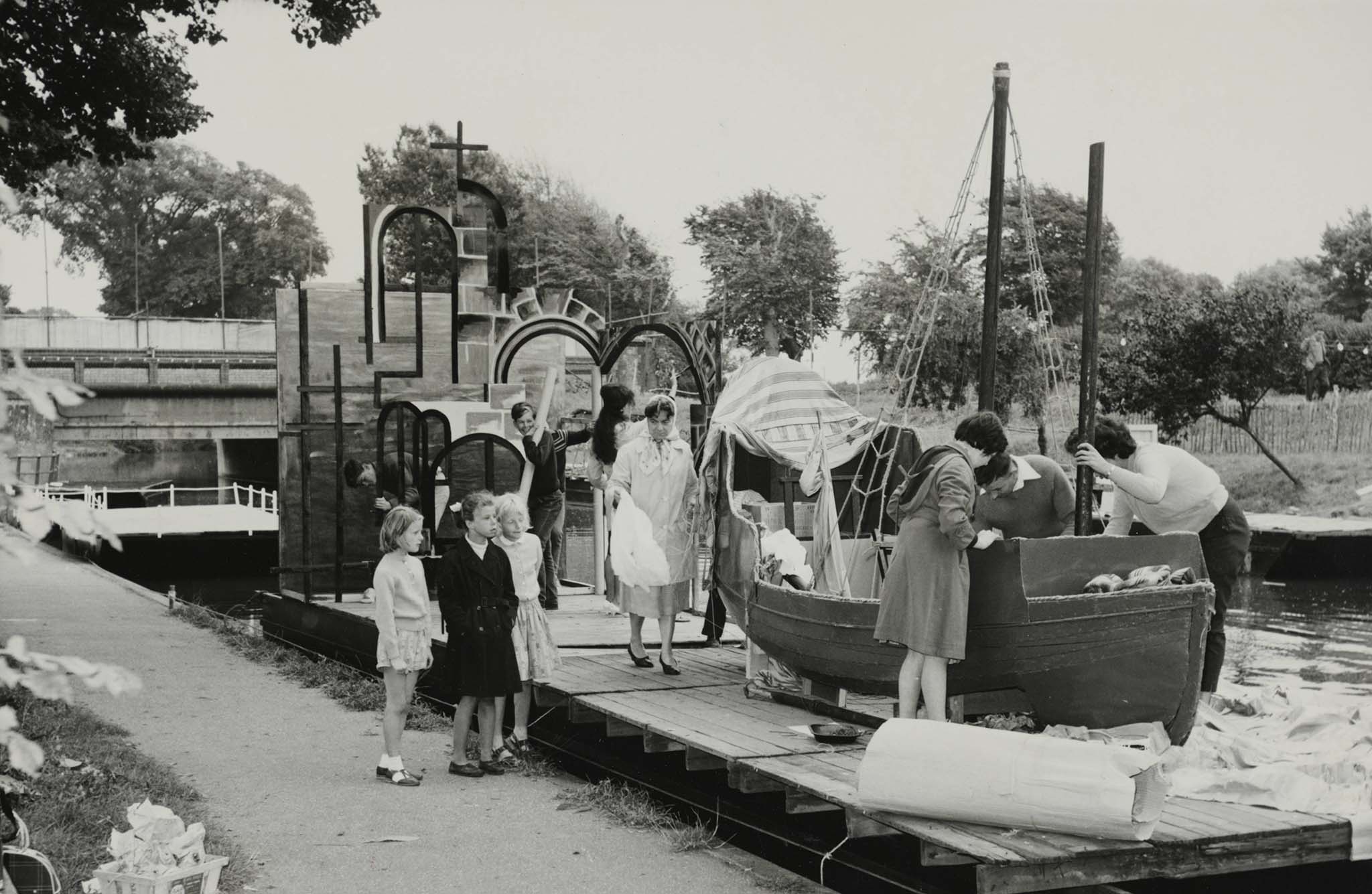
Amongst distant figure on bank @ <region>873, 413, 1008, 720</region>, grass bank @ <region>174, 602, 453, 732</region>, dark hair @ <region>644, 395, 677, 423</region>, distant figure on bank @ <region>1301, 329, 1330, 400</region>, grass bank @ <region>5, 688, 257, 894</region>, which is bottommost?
grass bank @ <region>174, 602, 453, 732</region>

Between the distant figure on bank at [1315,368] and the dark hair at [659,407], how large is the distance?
27.3m

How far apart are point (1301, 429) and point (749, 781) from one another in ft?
98.3

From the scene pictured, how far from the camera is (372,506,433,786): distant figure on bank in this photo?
7.44m

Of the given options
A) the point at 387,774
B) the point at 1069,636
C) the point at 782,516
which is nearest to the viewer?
the point at 1069,636

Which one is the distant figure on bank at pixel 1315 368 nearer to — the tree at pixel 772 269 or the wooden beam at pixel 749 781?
the tree at pixel 772 269

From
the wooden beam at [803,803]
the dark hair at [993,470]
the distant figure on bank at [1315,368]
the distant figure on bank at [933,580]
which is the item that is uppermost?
the distant figure on bank at [1315,368]

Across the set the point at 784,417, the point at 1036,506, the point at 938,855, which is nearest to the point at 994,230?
the point at 784,417

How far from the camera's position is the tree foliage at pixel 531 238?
181 ft

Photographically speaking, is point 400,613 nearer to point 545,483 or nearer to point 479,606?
point 479,606

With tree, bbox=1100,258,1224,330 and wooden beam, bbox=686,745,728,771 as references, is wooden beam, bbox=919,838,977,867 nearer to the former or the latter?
wooden beam, bbox=686,745,728,771

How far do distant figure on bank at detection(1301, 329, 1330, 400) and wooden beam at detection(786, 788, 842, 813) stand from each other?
2939 centimetres

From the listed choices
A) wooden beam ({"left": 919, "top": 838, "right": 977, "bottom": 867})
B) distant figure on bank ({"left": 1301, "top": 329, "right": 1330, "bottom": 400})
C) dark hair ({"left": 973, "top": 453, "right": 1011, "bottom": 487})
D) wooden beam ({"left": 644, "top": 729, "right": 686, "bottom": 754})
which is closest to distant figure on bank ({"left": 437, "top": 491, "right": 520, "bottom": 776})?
wooden beam ({"left": 644, "top": 729, "right": 686, "bottom": 754})

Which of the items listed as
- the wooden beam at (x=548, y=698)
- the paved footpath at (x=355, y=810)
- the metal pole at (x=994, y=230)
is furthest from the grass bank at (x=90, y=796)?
the metal pole at (x=994, y=230)

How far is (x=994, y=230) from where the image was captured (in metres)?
9.44
